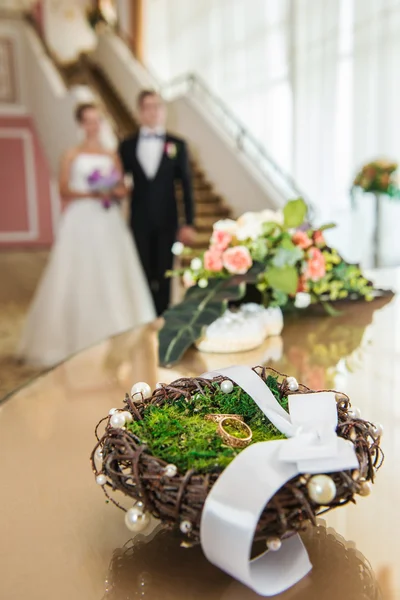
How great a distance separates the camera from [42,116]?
10211 millimetres

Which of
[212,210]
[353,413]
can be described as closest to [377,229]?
[212,210]

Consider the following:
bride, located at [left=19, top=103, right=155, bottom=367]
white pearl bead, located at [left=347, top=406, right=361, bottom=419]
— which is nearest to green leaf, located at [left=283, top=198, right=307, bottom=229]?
white pearl bead, located at [left=347, top=406, right=361, bottom=419]

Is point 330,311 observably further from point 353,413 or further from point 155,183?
point 155,183

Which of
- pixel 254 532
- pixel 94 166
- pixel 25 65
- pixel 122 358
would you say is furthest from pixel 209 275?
pixel 25 65

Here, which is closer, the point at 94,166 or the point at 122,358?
the point at 122,358

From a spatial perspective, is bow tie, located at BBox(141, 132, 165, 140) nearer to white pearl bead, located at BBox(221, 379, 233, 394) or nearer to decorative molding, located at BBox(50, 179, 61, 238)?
white pearl bead, located at BBox(221, 379, 233, 394)

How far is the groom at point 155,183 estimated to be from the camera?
15.7 ft

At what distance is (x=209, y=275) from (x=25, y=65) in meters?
10.9

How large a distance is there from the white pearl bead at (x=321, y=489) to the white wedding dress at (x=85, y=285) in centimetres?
383

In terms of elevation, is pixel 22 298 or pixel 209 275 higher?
pixel 209 275

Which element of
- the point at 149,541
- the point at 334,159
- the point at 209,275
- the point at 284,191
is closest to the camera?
the point at 149,541

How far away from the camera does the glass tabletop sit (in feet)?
2.02

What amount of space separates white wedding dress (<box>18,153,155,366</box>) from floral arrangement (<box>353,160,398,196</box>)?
1.82m

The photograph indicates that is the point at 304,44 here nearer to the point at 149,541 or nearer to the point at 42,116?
the point at 42,116
